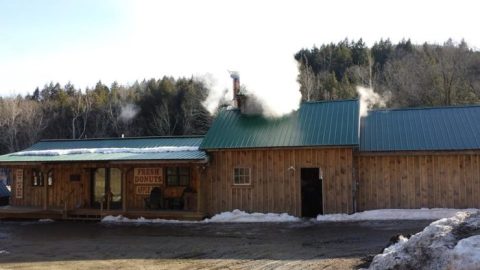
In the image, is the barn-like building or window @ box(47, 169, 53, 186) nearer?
the barn-like building

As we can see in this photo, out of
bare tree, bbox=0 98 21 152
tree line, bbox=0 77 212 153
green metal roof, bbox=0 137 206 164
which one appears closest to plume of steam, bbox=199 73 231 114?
tree line, bbox=0 77 212 153

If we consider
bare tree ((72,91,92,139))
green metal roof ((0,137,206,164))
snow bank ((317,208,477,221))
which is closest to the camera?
snow bank ((317,208,477,221))

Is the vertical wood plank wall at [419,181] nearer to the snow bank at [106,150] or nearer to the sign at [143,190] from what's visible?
the snow bank at [106,150]

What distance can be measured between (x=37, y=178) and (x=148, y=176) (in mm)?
4952

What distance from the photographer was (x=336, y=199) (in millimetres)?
16500

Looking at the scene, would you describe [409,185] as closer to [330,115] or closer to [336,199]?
[336,199]

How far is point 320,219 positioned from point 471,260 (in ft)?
32.4

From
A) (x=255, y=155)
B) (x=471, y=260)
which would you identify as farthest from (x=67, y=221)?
(x=471, y=260)

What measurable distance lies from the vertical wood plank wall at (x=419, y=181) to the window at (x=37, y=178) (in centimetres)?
1235

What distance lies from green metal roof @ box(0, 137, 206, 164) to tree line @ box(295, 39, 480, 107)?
23945mm

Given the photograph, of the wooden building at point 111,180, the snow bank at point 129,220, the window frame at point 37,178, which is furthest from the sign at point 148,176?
the window frame at point 37,178

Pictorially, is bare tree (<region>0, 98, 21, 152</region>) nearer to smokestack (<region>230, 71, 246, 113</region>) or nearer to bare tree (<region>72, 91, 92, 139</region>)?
bare tree (<region>72, 91, 92, 139</region>)

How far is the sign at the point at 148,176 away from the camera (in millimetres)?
18594

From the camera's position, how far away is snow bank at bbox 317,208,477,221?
15.4 m
